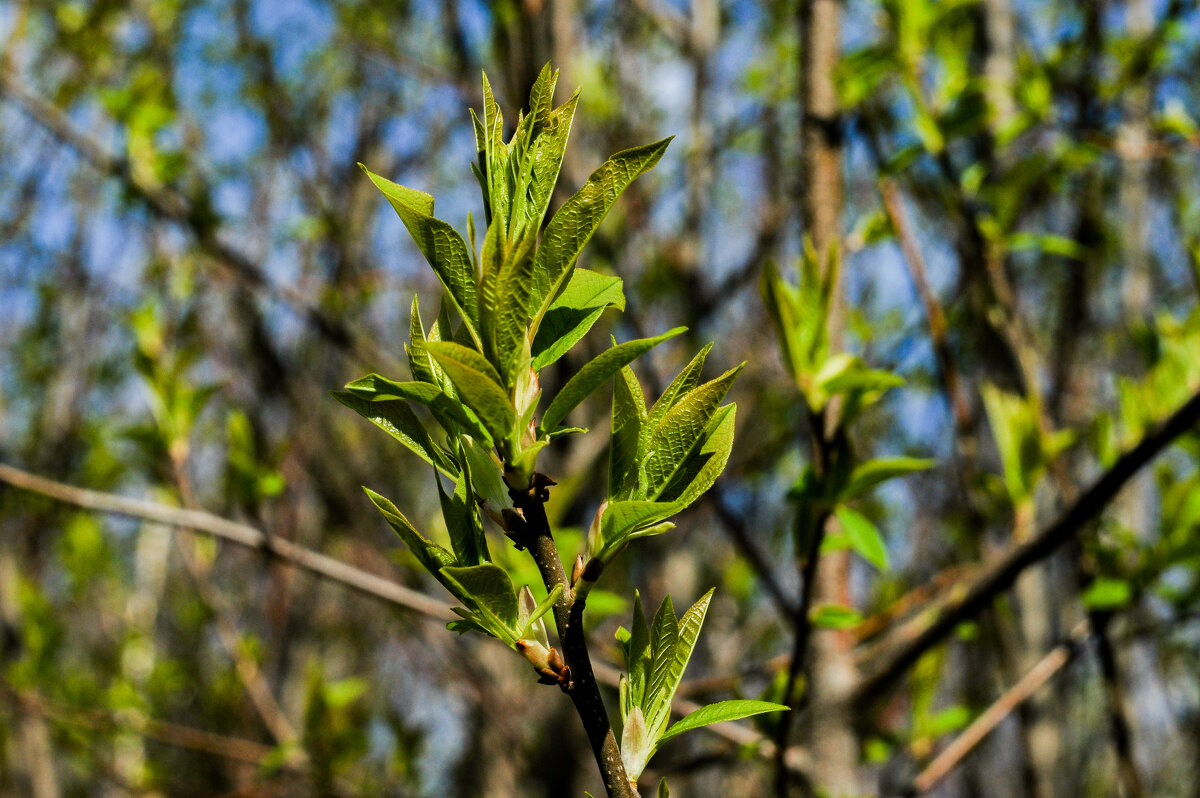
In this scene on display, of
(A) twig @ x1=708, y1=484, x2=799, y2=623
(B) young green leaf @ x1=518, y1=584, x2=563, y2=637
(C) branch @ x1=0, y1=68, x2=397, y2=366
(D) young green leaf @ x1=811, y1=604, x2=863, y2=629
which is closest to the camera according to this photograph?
(B) young green leaf @ x1=518, y1=584, x2=563, y2=637

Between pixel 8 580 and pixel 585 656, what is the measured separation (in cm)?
322

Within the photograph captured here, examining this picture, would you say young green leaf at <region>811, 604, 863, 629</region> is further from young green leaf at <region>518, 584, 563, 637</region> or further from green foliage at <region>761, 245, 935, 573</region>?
young green leaf at <region>518, 584, 563, 637</region>

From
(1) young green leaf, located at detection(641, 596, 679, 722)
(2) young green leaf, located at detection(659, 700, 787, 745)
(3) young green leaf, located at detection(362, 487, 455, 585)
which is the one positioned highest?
(3) young green leaf, located at detection(362, 487, 455, 585)

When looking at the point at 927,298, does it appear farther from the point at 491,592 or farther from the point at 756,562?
the point at 491,592

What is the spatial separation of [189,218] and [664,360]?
1.07 m

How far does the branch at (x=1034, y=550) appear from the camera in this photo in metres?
0.65

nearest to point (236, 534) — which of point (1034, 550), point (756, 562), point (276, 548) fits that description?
point (276, 548)

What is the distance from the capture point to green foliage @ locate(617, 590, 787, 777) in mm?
428

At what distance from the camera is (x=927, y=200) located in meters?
2.22

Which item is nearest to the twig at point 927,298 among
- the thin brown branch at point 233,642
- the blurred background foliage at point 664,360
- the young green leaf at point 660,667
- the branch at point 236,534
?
the blurred background foliage at point 664,360

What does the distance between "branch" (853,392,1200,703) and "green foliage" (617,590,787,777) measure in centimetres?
38

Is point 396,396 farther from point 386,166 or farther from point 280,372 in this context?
point 386,166

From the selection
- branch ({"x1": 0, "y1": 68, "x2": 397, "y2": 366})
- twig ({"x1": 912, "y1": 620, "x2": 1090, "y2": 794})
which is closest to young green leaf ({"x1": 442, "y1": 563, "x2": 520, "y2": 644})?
twig ({"x1": 912, "y1": 620, "x2": 1090, "y2": 794})

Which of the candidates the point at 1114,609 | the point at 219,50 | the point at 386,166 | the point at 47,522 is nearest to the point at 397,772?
the point at 1114,609
